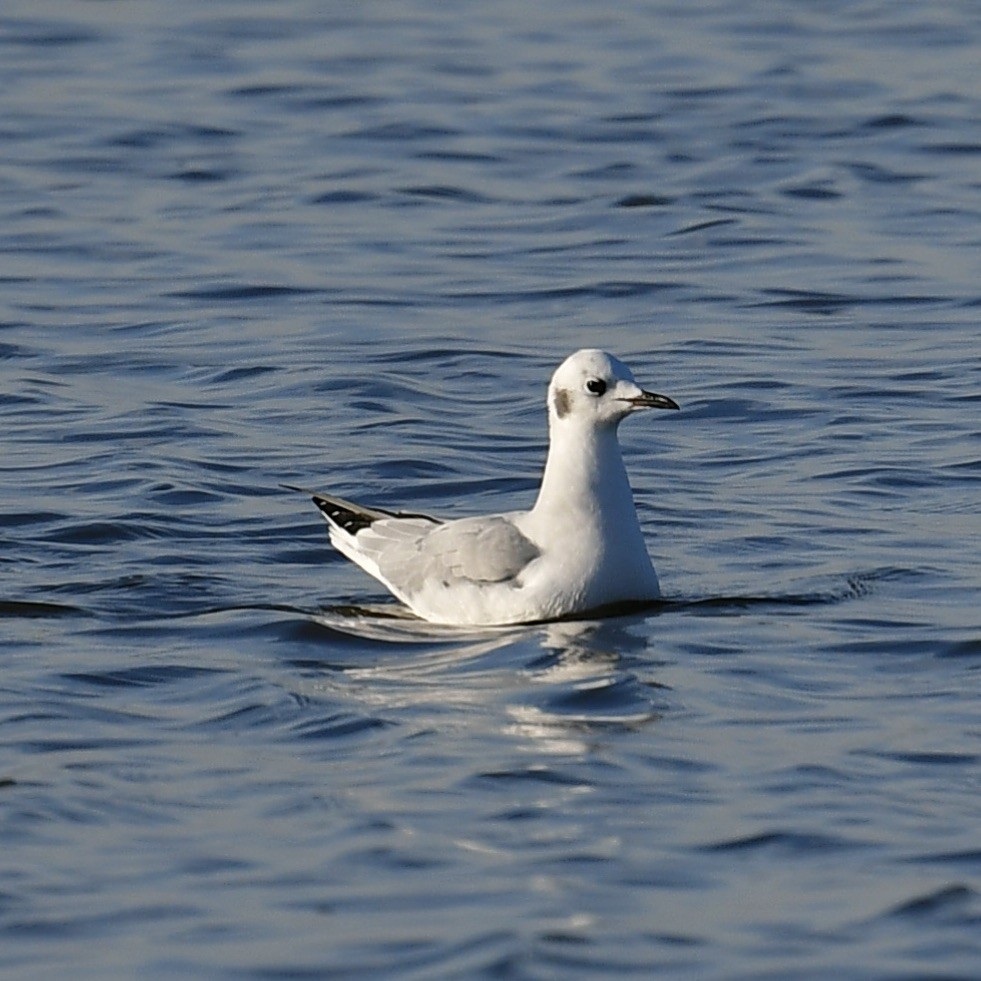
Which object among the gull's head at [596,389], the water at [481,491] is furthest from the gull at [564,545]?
the water at [481,491]

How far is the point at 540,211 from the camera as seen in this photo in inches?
790

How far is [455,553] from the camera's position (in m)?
10.4

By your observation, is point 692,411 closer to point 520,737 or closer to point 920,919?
point 520,737

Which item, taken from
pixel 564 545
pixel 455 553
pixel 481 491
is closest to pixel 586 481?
pixel 564 545

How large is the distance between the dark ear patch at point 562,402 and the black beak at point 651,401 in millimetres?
308

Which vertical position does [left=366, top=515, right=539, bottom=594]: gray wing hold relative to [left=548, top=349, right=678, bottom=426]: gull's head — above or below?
below

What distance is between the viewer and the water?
748cm

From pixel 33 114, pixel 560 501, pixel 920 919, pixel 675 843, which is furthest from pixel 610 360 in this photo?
pixel 33 114

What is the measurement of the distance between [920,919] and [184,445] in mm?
7228

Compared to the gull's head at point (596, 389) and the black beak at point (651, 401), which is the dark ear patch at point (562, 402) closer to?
the gull's head at point (596, 389)

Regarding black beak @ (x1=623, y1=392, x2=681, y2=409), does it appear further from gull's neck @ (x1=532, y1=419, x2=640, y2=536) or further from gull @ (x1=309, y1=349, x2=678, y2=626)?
gull's neck @ (x1=532, y1=419, x2=640, y2=536)

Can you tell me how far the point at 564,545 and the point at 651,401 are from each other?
670mm

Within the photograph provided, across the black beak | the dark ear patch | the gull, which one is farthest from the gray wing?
the black beak

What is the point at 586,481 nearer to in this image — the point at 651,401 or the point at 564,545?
the point at 564,545
